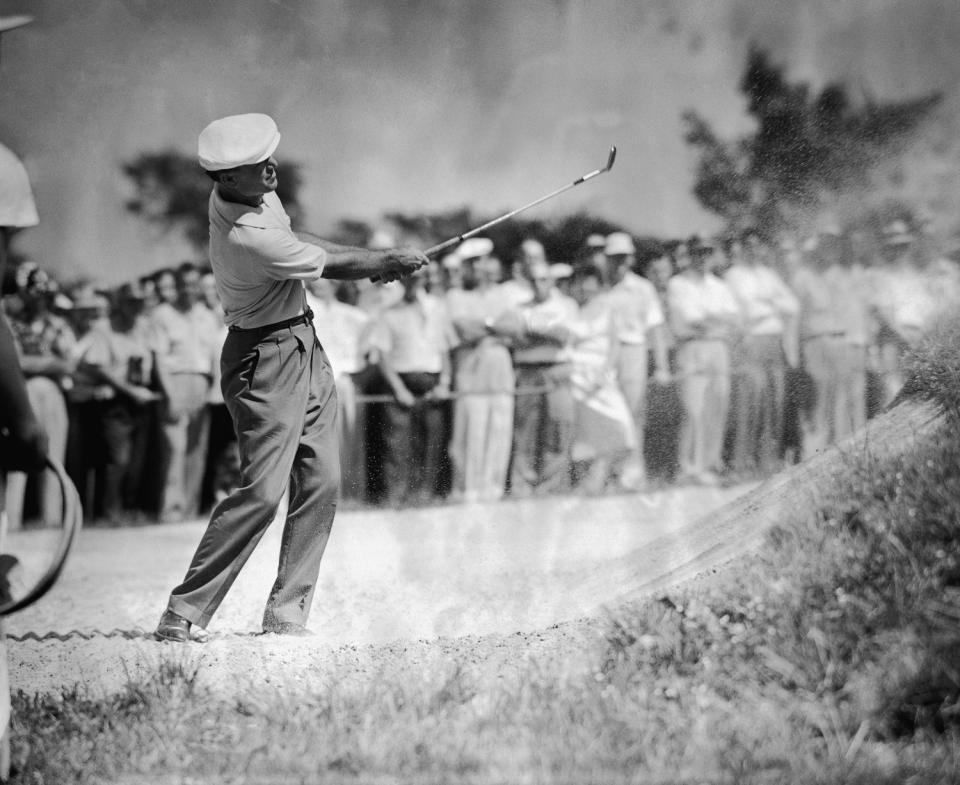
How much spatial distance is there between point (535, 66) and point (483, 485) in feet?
6.88

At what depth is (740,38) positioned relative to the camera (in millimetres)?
6172

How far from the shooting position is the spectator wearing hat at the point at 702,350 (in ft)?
20.7

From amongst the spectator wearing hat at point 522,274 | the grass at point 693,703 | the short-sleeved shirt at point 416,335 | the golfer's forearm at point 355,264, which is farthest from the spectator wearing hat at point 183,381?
the grass at point 693,703

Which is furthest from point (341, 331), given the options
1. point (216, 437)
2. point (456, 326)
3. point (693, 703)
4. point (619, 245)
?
point (693, 703)

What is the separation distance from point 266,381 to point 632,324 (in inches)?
83.9

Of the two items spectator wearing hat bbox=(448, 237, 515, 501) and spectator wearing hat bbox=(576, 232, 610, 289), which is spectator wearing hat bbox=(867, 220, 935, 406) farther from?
spectator wearing hat bbox=(448, 237, 515, 501)

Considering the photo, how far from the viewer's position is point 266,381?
513 centimetres

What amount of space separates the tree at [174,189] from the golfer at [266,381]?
1.27 meters

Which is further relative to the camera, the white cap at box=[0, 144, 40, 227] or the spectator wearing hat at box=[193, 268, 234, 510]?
the spectator wearing hat at box=[193, 268, 234, 510]

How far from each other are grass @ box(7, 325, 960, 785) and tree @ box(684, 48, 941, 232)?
1708mm

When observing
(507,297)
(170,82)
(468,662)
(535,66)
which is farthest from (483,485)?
(170,82)

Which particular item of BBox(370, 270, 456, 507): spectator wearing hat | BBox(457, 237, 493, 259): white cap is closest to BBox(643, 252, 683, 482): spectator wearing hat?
BBox(457, 237, 493, 259): white cap

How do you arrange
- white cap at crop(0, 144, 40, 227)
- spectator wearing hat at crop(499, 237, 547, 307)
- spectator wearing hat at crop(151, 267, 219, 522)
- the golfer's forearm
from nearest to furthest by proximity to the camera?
white cap at crop(0, 144, 40, 227), the golfer's forearm, spectator wearing hat at crop(499, 237, 547, 307), spectator wearing hat at crop(151, 267, 219, 522)

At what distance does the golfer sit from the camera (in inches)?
199
